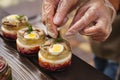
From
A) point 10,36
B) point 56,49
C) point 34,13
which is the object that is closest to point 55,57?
point 56,49

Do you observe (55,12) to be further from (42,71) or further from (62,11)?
(42,71)

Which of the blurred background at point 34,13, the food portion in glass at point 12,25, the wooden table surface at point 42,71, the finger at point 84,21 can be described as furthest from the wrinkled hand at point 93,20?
the blurred background at point 34,13

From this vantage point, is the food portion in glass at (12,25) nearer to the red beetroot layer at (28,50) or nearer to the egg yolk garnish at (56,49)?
the red beetroot layer at (28,50)

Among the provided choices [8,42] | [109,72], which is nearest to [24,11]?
[109,72]

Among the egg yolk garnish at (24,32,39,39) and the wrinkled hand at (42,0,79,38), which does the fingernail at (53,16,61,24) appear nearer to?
the wrinkled hand at (42,0,79,38)

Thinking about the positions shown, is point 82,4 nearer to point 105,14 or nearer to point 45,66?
point 105,14

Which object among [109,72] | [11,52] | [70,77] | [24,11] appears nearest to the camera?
[70,77]
